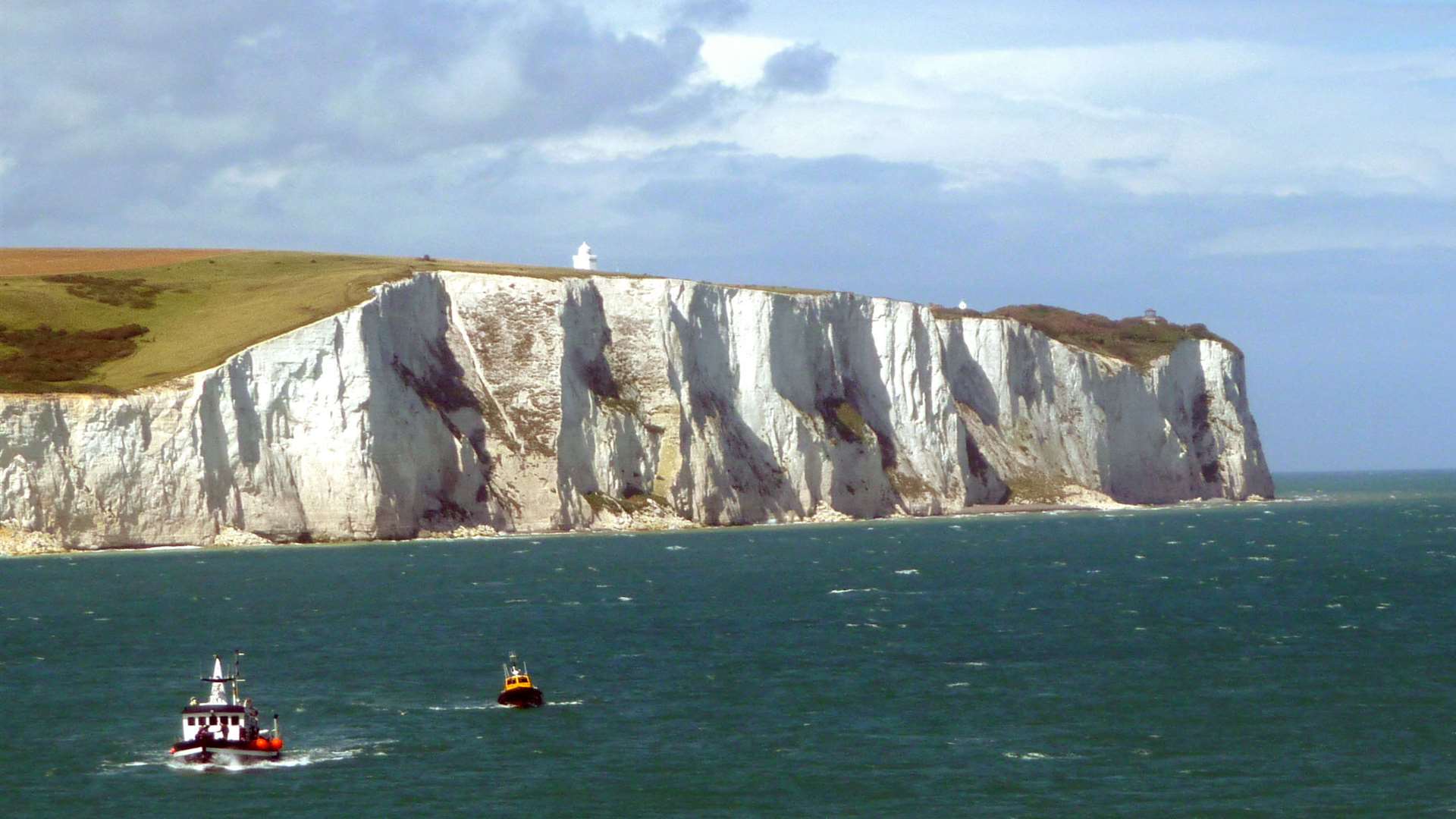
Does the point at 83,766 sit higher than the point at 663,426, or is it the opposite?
the point at 663,426

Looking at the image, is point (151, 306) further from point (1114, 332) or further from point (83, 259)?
point (1114, 332)

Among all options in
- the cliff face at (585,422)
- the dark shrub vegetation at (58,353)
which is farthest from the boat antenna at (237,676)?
the dark shrub vegetation at (58,353)

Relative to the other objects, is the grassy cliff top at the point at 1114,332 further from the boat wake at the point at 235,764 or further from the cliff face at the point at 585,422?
the boat wake at the point at 235,764

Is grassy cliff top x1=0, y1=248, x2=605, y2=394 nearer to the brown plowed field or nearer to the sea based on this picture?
the brown plowed field

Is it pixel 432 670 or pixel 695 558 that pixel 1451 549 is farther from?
pixel 432 670

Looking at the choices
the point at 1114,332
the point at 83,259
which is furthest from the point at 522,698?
the point at 1114,332

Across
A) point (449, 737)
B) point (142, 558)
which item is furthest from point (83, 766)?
point (142, 558)
